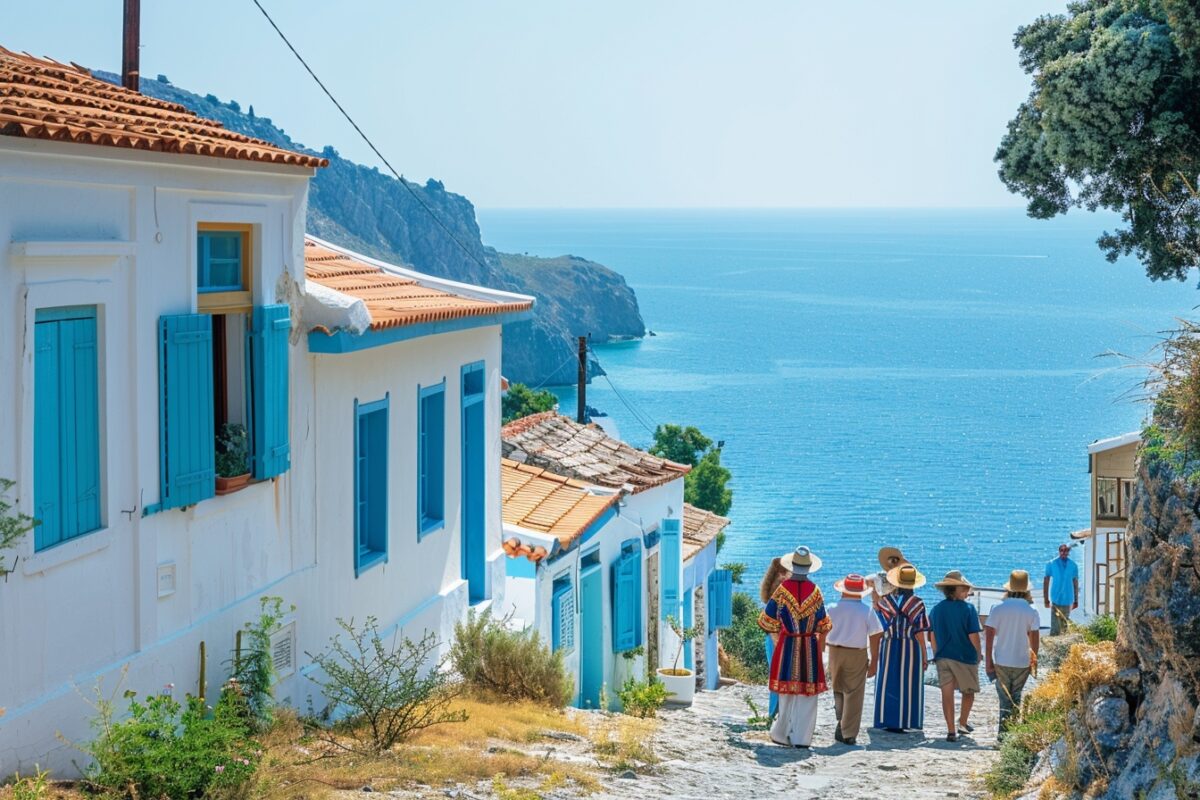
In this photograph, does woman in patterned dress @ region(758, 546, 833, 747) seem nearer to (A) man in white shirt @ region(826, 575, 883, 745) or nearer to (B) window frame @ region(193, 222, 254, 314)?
(A) man in white shirt @ region(826, 575, 883, 745)

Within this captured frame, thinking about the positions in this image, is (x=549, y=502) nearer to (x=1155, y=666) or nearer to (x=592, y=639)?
(x=592, y=639)

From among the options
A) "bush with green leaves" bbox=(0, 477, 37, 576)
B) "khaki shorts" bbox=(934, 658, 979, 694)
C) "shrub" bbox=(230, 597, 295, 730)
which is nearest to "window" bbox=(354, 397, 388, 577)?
"shrub" bbox=(230, 597, 295, 730)

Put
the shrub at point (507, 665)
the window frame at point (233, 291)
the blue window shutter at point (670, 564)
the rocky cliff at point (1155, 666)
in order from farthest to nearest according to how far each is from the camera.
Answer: the blue window shutter at point (670, 564) → the shrub at point (507, 665) → the window frame at point (233, 291) → the rocky cliff at point (1155, 666)

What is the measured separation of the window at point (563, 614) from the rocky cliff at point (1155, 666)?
8277mm

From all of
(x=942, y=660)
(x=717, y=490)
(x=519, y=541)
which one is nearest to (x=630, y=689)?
(x=519, y=541)

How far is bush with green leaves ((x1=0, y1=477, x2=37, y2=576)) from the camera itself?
663cm

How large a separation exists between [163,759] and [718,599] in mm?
22744

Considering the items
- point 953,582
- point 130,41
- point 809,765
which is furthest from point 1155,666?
point 130,41

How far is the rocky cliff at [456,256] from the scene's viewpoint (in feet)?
462

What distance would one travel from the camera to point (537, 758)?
31.6 feet

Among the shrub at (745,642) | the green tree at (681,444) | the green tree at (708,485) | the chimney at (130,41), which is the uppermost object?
the chimney at (130,41)

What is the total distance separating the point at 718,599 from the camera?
29.4 meters

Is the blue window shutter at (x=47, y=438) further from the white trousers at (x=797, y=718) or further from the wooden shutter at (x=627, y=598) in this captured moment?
the wooden shutter at (x=627, y=598)

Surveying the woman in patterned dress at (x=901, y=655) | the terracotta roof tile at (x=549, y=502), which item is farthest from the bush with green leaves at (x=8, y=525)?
the terracotta roof tile at (x=549, y=502)
